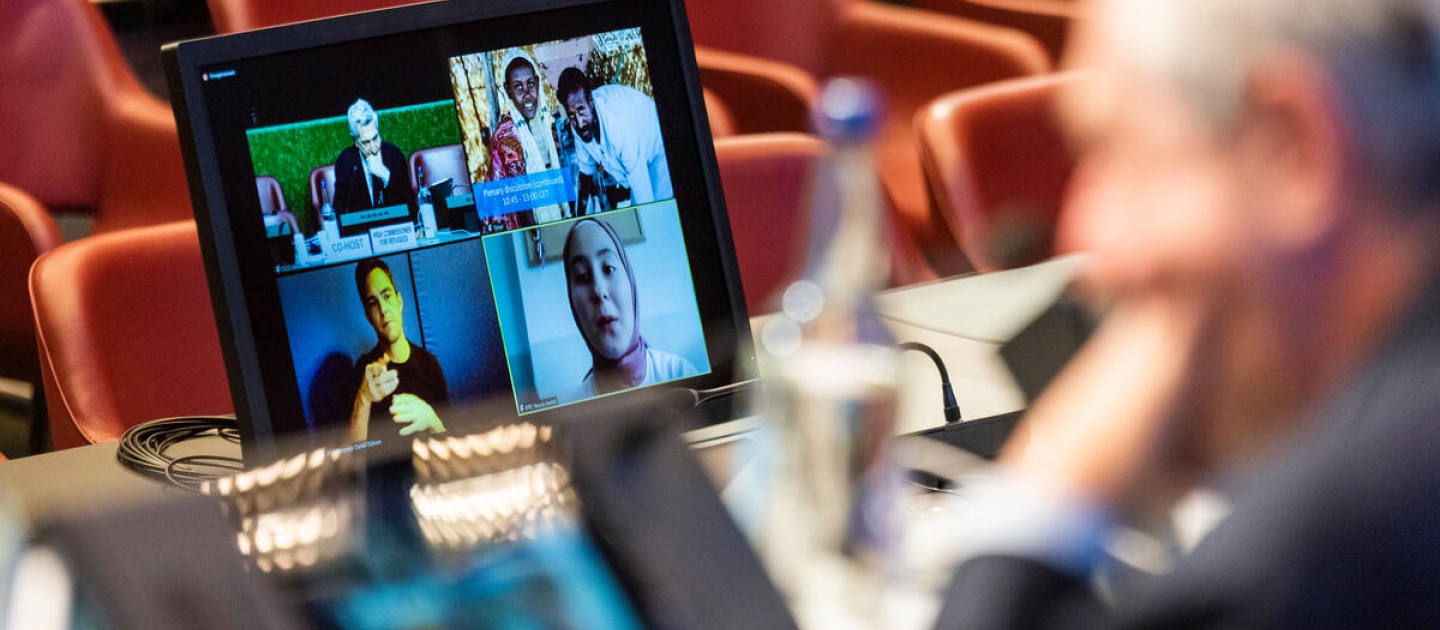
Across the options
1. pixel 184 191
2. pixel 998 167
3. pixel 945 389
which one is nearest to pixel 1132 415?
pixel 945 389

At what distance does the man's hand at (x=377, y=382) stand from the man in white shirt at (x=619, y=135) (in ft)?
0.69

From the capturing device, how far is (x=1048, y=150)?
2283 millimetres

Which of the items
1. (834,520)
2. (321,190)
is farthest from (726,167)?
(834,520)

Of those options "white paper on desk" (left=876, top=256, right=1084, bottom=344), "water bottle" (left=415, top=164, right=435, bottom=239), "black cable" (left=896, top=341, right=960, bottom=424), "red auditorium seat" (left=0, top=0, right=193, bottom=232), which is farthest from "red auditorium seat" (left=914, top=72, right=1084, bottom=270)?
"red auditorium seat" (left=0, top=0, right=193, bottom=232)

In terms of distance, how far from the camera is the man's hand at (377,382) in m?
0.99

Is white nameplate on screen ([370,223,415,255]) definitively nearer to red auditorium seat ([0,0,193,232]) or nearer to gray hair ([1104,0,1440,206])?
gray hair ([1104,0,1440,206])

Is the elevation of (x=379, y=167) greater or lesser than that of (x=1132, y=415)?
greater

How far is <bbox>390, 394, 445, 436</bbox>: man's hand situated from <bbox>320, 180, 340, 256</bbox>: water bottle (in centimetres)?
12

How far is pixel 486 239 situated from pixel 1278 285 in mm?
645

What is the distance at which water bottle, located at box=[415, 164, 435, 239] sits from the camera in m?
1.00

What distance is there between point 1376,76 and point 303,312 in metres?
0.74

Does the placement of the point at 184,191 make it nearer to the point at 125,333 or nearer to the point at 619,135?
the point at 125,333

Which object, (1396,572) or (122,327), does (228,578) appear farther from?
(122,327)

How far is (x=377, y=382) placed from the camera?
3.25 ft
